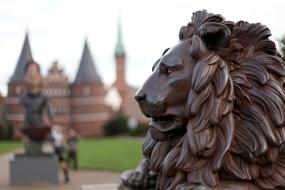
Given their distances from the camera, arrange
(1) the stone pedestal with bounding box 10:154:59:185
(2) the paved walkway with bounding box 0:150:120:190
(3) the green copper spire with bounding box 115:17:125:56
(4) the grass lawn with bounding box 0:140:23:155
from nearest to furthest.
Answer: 1. (2) the paved walkway with bounding box 0:150:120:190
2. (1) the stone pedestal with bounding box 10:154:59:185
3. (4) the grass lawn with bounding box 0:140:23:155
4. (3) the green copper spire with bounding box 115:17:125:56

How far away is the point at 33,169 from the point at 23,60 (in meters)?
35.7

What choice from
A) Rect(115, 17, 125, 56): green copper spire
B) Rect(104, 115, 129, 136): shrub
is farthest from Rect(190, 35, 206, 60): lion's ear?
Rect(115, 17, 125, 56): green copper spire

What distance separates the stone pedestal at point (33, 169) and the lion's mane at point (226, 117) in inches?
471

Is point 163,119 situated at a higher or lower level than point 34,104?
higher

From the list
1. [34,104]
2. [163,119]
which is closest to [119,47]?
[34,104]

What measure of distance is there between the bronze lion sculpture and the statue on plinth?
11.9 metres

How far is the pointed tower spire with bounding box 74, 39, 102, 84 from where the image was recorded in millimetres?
59341

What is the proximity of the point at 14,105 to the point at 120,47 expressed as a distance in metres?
30.1

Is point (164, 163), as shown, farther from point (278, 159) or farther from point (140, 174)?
point (140, 174)

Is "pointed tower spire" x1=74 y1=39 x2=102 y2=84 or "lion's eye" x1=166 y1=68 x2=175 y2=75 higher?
"lion's eye" x1=166 y1=68 x2=175 y2=75

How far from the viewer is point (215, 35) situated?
2.17 meters

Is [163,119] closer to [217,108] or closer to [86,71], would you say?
[217,108]

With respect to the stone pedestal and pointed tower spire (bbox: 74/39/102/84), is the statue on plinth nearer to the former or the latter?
the stone pedestal

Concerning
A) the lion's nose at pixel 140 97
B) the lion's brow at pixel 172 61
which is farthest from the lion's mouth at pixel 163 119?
the lion's brow at pixel 172 61
